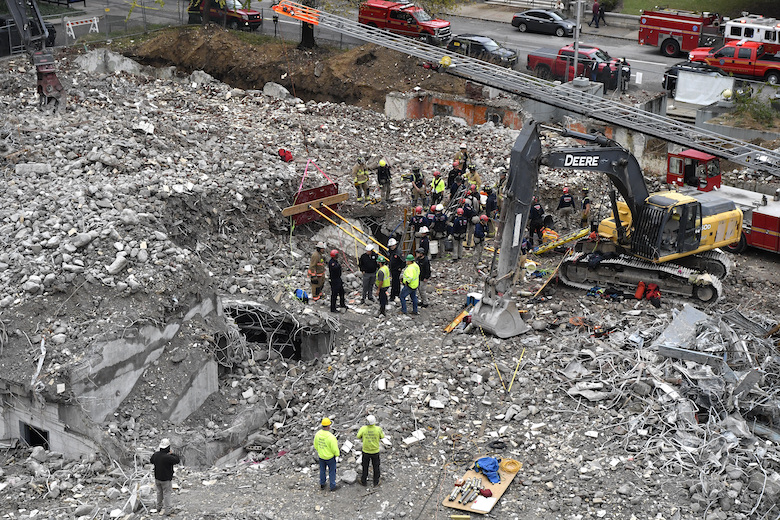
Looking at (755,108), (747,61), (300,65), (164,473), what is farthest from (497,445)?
(747,61)

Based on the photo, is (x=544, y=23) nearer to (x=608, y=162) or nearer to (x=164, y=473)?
(x=608, y=162)

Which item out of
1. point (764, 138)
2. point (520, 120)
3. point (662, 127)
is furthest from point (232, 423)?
point (764, 138)

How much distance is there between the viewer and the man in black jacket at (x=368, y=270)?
59.4 feet

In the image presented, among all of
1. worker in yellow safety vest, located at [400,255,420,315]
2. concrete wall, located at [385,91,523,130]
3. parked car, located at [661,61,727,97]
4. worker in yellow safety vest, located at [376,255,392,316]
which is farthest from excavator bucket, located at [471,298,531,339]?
parked car, located at [661,61,727,97]

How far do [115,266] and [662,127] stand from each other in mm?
11626

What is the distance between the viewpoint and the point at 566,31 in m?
37.2

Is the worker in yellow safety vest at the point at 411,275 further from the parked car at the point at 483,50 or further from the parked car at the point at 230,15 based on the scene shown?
the parked car at the point at 230,15

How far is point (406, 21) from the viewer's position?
109 ft

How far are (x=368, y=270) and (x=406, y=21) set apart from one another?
17141 mm

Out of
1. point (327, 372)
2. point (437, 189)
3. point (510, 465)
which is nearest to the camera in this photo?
point (510, 465)

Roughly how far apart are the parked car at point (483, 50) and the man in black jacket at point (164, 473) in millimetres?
22153

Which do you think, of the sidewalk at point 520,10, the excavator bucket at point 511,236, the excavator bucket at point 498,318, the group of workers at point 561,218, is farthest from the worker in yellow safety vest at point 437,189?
the sidewalk at point 520,10

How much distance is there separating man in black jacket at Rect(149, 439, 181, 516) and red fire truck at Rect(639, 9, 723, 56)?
2823 centimetres

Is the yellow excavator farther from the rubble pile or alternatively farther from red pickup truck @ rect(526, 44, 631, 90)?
red pickup truck @ rect(526, 44, 631, 90)
